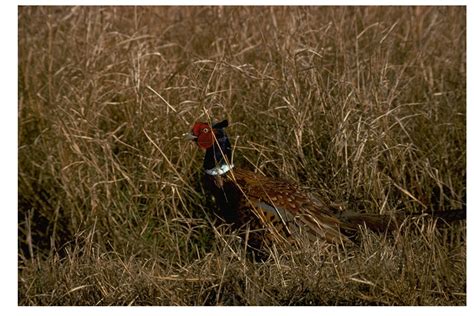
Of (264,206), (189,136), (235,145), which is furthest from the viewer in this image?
(235,145)

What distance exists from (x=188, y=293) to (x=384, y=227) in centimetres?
104

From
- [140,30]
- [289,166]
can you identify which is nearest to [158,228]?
[289,166]

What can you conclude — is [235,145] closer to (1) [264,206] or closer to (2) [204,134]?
(2) [204,134]

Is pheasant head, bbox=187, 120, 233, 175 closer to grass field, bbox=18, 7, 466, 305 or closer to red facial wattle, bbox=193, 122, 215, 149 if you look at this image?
red facial wattle, bbox=193, 122, 215, 149

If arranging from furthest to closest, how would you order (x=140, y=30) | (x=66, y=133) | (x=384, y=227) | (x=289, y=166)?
1. (x=140, y=30)
2. (x=66, y=133)
3. (x=289, y=166)
4. (x=384, y=227)

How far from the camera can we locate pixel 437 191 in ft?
17.4

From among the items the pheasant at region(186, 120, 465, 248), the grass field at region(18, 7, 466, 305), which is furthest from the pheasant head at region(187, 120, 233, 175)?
the grass field at region(18, 7, 466, 305)

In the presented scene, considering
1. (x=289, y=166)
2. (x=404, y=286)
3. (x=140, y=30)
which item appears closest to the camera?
(x=404, y=286)

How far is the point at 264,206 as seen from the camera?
473 cm

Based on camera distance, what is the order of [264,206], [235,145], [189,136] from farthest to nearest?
[235,145], [189,136], [264,206]

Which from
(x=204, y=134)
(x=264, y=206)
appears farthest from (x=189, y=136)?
(x=264, y=206)

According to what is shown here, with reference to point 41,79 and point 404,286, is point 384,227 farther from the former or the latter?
point 41,79

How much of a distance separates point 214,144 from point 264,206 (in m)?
0.42

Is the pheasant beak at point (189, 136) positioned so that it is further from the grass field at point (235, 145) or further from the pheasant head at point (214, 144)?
the grass field at point (235, 145)
